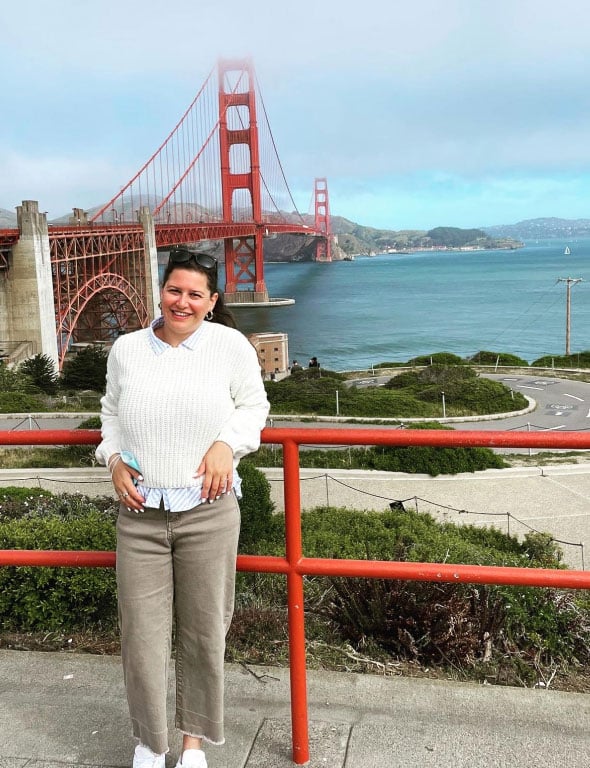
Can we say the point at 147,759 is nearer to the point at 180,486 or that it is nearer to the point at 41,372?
the point at 180,486

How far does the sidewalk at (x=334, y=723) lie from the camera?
2.54m

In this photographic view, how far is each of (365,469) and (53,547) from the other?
1172cm

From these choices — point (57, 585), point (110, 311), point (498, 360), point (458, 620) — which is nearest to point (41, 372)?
point (110, 311)

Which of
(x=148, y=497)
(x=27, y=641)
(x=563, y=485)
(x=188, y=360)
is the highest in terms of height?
(x=188, y=360)

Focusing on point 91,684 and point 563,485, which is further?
point 563,485

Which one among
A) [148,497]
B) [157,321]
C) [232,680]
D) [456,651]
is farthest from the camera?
[456,651]

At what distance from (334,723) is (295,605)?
1.58 feet

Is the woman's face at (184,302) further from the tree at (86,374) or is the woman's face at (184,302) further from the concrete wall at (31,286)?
the concrete wall at (31,286)

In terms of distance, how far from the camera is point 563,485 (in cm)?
1523

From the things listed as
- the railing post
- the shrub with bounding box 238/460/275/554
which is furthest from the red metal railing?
the shrub with bounding box 238/460/275/554

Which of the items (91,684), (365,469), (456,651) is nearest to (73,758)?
(91,684)

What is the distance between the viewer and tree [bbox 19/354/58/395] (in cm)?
2789

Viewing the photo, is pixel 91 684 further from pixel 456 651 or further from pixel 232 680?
pixel 456 651

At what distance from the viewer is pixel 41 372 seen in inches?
1139
